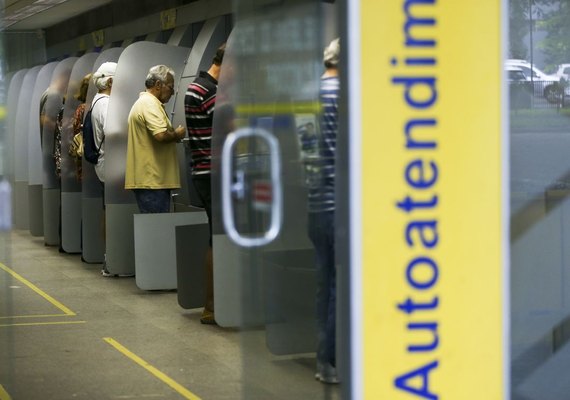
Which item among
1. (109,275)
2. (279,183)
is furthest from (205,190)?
(279,183)

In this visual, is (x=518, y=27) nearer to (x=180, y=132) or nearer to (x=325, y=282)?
(x=325, y=282)

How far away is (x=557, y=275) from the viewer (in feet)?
14.0

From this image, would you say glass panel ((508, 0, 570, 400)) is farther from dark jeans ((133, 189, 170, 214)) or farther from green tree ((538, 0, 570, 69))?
dark jeans ((133, 189, 170, 214))

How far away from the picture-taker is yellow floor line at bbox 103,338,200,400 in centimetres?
571

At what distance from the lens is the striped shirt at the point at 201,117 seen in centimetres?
736

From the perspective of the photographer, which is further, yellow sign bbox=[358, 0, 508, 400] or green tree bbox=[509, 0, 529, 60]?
green tree bbox=[509, 0, 529, 60]

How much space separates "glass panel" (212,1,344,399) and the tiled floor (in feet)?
0.03

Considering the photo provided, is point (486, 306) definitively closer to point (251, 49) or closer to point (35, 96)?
point (251, 49)

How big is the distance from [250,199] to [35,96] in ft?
35.6

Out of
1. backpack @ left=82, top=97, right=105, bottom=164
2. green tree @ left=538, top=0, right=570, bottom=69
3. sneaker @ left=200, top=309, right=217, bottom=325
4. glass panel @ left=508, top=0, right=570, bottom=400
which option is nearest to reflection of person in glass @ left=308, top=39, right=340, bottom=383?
glass panel @ left=508, top=0, right=570, bottom=400

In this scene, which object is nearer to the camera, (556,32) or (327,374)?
(327,374)

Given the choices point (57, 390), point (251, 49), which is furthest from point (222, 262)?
point (251, 49)

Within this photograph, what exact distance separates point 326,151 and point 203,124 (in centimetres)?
401

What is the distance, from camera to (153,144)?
28.2ft
